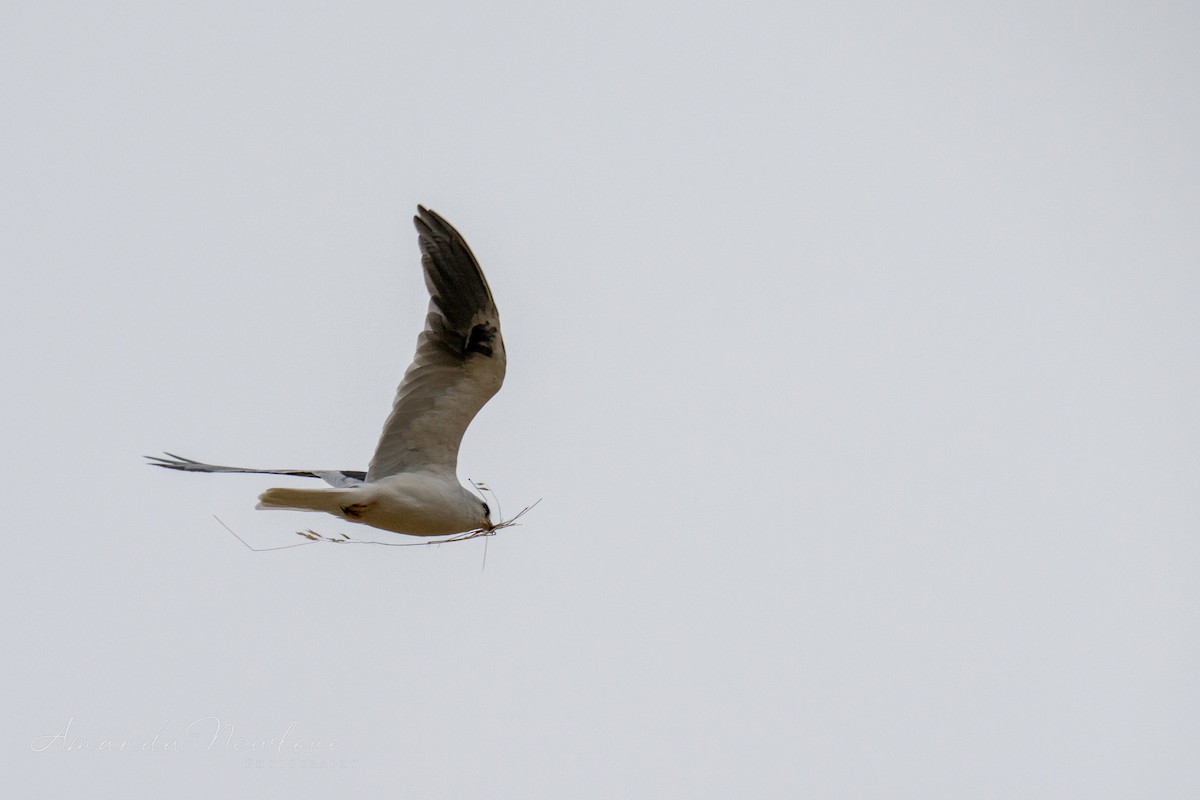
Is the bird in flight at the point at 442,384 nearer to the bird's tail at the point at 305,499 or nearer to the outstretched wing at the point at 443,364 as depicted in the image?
the outstretched wing at the point at 443,364

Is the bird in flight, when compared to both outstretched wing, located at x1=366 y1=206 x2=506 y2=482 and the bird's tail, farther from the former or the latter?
the bird's tail

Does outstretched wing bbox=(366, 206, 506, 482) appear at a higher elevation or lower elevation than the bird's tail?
higher

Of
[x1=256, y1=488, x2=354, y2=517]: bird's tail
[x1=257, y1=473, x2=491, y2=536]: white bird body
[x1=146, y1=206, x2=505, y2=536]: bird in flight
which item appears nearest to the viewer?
[x1=256, y1=488, x2=354, y2=517]: bird's tail

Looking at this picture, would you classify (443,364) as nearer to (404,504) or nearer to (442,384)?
(442,384)

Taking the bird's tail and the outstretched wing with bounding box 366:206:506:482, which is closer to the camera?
the bird's tail

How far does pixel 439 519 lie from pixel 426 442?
2.10 ft

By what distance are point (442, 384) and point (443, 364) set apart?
0.14 meters

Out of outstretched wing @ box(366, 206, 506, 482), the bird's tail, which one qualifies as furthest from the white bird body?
outstretched wing @ box(366, 206, 506, 482)

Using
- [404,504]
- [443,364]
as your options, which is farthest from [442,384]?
[404,504]

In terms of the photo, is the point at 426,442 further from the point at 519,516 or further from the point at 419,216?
the point at 419,216

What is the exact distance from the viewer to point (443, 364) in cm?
857

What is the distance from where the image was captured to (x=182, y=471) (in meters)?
8.47

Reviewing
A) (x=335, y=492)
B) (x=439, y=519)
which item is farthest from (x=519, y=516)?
(x=335, y=492)

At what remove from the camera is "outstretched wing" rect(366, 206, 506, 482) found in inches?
337
